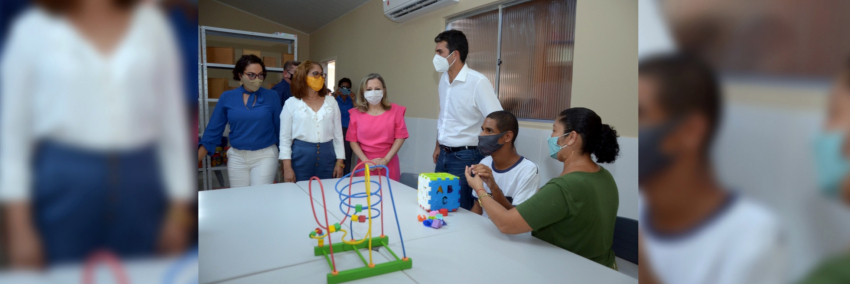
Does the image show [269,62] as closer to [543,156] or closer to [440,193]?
[543,156]

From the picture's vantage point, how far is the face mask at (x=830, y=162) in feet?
0.81

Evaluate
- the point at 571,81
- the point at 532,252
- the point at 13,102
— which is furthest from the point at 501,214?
the point at 571,81

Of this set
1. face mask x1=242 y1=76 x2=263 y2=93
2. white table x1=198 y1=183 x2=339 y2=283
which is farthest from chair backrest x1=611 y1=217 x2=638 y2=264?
face mask x1=242 y1=76 x2=263 y2=93

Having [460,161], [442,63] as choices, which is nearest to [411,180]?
[460,161]

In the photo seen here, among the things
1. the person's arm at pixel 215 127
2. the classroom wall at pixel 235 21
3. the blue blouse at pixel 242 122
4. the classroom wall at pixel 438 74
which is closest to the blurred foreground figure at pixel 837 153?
the classroom wall at pixel 438 74

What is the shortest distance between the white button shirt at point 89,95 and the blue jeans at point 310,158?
2.41 m

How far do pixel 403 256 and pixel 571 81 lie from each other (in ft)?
6.65

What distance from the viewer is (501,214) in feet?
4.66

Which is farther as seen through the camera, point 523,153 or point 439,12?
point 439,12

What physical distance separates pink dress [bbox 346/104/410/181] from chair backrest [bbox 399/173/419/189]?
0.63 ft

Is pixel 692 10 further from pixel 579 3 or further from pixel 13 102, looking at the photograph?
pixel 579 3

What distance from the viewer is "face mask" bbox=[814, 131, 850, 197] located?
0.81 ft

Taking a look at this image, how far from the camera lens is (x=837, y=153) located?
25 centimetres

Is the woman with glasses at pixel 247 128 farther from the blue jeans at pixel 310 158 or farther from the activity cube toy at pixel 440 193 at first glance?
the activity cube toy at pixel 440 193
